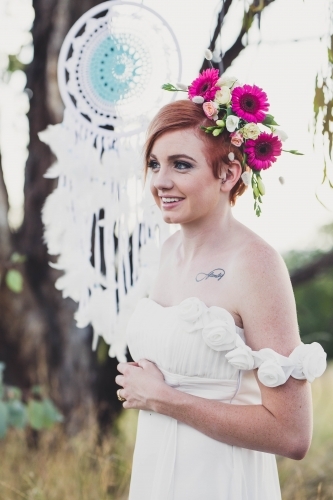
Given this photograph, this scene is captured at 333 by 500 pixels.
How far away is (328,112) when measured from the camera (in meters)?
1.94

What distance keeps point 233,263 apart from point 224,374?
294 millimetres

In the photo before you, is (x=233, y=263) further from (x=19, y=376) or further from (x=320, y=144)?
(x=19, y=376)

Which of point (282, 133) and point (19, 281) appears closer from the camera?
point (282, 133)

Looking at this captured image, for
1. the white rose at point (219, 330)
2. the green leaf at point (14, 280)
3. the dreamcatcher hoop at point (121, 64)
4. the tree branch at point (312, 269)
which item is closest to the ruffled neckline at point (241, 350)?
the white rose at point (219, 330)

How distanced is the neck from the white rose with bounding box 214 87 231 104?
0.30 metres

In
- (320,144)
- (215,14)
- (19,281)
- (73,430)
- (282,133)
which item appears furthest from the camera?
(73,430)

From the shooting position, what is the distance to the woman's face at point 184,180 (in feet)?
5.64

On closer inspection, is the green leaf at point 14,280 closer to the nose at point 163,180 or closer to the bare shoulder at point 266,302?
the nose at point 163,180

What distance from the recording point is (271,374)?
59.4 inches

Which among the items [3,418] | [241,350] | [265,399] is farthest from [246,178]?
[3,418]

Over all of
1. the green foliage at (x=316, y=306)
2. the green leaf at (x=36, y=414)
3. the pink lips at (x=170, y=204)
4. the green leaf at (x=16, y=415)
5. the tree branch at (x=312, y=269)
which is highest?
the pink lips at (x=170, y=204)

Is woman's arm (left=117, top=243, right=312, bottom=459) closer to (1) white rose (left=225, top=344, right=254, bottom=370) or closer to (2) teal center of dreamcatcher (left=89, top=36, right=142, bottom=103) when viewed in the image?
(1) white rose (left=225, top=344, right=254, bottom=370)

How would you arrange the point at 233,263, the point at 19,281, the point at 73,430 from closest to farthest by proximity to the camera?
the point at 233,263, the point at 19,281, the point at 73,430

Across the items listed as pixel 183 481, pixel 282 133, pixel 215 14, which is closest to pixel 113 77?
pixel 215 14
